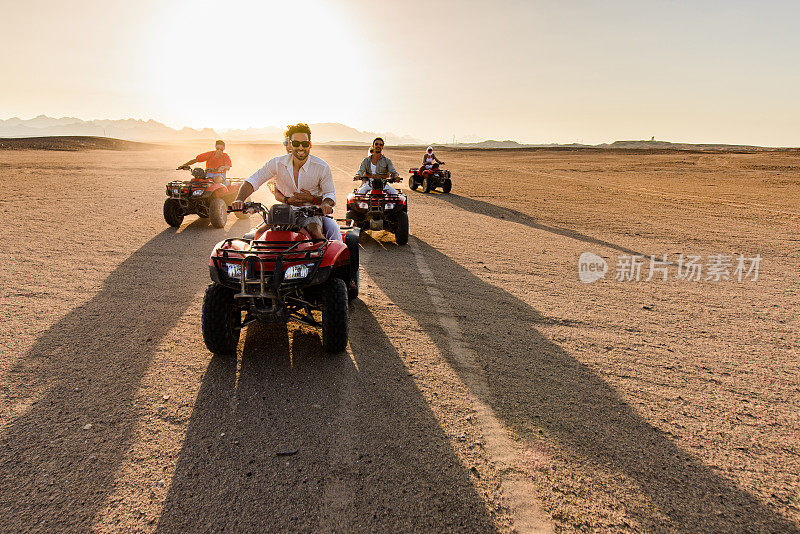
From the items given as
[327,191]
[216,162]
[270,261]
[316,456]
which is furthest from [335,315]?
[216,162]

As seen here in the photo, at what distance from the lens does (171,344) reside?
4234 millimetres

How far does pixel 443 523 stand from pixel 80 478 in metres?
2.07

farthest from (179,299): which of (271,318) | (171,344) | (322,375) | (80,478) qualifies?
(80,478)

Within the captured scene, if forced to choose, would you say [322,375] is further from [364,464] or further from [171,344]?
[171,344]

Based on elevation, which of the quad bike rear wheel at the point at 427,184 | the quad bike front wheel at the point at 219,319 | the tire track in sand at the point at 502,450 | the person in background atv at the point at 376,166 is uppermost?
the person in background atv at the point at 376,166

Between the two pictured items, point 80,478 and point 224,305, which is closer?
point 80,478

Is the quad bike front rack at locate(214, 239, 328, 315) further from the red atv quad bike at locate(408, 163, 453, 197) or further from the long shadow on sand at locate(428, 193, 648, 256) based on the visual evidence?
the red atv quad bike at locate(408, 163, 453, 197)

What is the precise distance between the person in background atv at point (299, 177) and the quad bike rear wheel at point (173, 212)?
20.0 ft

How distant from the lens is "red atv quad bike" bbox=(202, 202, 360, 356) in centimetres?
360

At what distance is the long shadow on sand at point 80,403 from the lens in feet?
7.79

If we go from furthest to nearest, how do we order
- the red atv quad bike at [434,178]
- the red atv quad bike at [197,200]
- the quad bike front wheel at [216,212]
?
the red atv quad bike at [434,178] < the quad bike front wheel at [216,212] < the red atv quad bike at [197,200]

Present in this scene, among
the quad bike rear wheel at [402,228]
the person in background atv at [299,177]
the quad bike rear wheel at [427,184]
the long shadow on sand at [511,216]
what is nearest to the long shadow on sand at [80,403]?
the person in background atv at [299,177]

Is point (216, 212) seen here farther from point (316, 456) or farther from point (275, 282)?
point (316, 456)

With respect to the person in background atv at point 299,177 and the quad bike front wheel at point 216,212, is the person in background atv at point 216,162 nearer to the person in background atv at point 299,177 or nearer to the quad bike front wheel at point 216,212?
the quad bike front wheel at point 216,212
